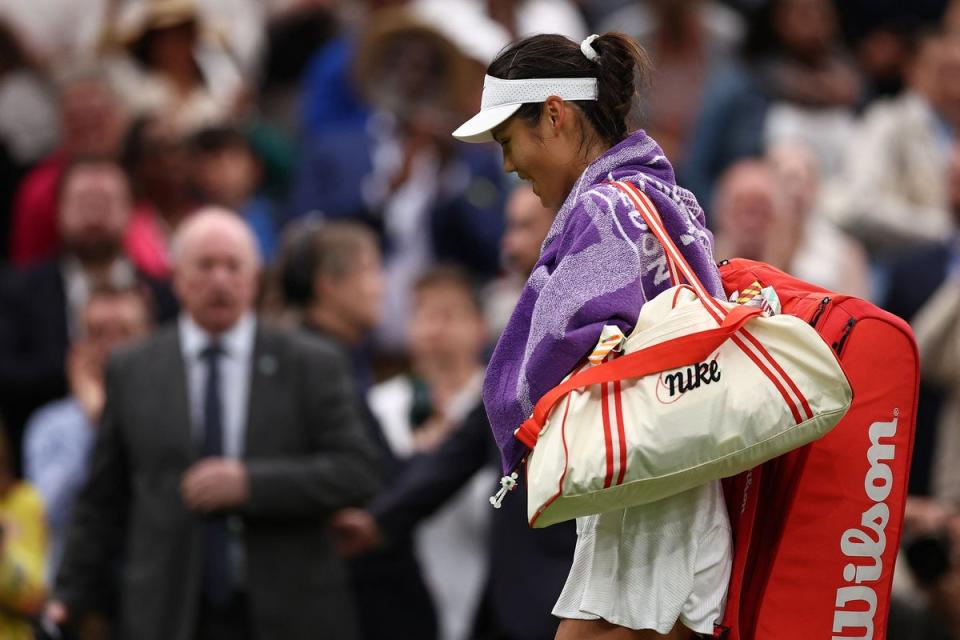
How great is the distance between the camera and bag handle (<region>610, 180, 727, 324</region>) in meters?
3.89

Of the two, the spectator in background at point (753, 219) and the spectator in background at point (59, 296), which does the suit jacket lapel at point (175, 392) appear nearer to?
the spectator in background at point (59, 296)

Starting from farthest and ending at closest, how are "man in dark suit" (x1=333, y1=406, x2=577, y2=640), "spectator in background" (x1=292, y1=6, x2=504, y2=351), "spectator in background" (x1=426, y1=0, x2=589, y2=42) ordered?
"spectator in background" (x1=426, y1=0, x2=589, y2=42) → "spectator in background" (x1=292, y1=6, x2=504, y2=351) → "man in dark suit" (x1=333, y1=406, x2=577, y2=640)

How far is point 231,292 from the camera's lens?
21.6ft

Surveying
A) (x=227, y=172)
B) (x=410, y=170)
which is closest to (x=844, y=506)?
(x=410, y=170)

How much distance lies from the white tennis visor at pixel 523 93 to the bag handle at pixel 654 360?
657 mm

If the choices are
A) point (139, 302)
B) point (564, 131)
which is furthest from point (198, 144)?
point (564, 131)

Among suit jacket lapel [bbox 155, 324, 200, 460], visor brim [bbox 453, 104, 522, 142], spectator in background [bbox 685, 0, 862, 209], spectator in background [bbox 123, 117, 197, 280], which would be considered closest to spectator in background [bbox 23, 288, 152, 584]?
suit jacket lapel [bbox 155, 324, 200, 460]

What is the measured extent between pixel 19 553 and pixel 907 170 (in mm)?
5073

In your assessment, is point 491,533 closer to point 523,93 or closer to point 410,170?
point 523,93

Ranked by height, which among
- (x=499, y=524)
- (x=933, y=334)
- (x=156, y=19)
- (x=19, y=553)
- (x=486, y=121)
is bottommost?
(x=19, y=553)

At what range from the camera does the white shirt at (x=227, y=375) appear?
6.48 meters

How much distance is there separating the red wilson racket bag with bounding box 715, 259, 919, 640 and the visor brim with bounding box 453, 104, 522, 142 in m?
0.84

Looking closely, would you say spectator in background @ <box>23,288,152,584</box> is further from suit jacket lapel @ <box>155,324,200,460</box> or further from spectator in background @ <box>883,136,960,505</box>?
spectator in background @ <box>883,136,960,505</box>

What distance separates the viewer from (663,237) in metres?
3.90
